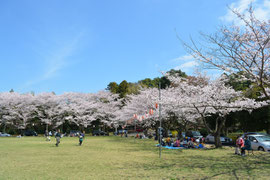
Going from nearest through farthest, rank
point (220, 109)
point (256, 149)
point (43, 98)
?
point (256, 149), point (220, 109), point (43, 98)

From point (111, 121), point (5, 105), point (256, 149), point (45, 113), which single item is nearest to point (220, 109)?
point (256, 149)

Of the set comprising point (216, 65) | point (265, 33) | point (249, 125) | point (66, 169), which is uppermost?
point (265, 33)

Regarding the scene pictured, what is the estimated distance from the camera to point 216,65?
317 inches

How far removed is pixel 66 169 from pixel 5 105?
41.6 metres

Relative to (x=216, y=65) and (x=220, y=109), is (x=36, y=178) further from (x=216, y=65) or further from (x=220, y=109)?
(x=220, y=109)

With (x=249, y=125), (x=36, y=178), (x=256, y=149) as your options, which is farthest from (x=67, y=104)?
(x=36, y=178)

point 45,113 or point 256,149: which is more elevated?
point 45,113

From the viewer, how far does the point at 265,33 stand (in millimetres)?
7777

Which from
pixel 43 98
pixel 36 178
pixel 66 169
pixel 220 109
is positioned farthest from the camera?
pixel 43 98

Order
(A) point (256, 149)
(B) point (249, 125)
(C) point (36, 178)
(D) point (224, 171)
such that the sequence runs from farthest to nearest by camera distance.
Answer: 1. (B) point (249, 125)
2. (A) point (256, 149)
3. (D) point (224, 171)
4. (C) point (36, 178)

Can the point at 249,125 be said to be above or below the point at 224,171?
above

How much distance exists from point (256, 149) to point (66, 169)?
13.7 m

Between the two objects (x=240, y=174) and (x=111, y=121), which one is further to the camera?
(x=111, y=121)

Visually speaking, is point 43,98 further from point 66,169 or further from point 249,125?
point 66,169
